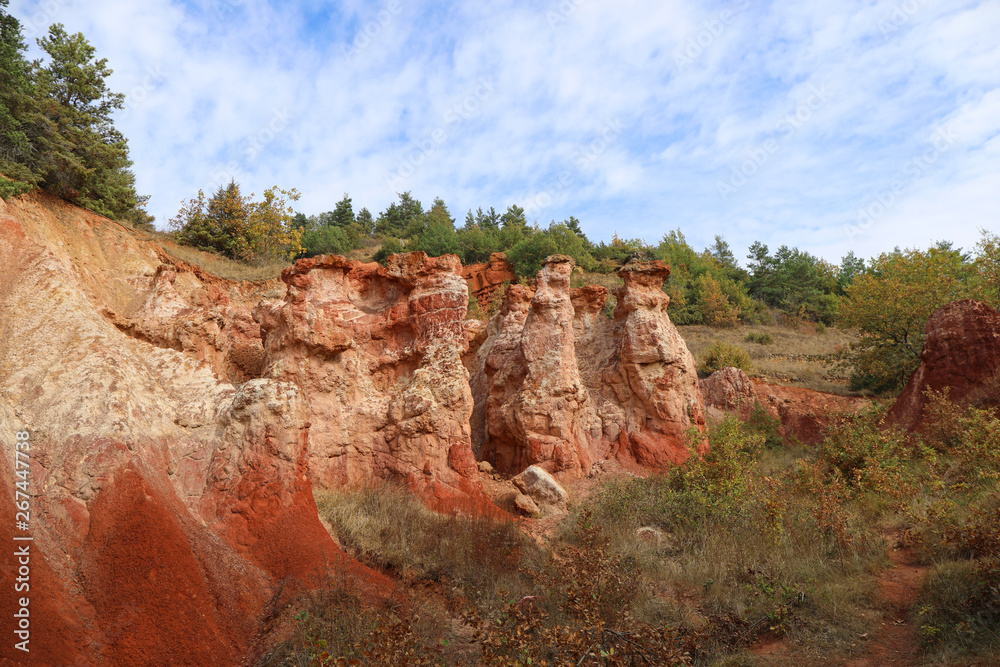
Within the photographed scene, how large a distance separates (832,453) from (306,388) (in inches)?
382

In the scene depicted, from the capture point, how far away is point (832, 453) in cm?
1057

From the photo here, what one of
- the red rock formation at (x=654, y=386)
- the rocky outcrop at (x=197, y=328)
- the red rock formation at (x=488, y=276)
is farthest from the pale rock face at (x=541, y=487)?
the red rock formation at (x=488, y=276)

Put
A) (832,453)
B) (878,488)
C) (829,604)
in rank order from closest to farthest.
A: 1. (829,604)
2. (878,488)
3. (832,453)

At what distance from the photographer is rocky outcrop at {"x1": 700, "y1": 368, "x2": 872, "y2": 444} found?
56.1 feet

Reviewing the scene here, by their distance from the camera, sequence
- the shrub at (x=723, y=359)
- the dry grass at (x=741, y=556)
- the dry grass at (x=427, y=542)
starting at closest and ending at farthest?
1. the dry grass at (x=741, y=556)
2. the dry grass at (x=427, y=542)
3. the shrub at (x=723, y=359)

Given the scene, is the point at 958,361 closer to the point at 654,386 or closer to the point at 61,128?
the point at 654,386

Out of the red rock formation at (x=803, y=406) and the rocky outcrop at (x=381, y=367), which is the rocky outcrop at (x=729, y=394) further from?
the rocky outcrop at (x=381, y=367)

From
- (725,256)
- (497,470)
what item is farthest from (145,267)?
(725,256)

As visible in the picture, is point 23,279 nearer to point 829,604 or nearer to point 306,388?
point 306,388

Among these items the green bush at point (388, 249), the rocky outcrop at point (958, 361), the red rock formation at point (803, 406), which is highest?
the green bush at point (388, 249)

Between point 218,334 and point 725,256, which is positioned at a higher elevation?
point 725,256

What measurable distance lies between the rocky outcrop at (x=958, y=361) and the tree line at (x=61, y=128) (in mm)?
18813

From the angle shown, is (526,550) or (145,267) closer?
(526,550)

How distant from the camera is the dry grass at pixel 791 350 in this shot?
2294 cm
